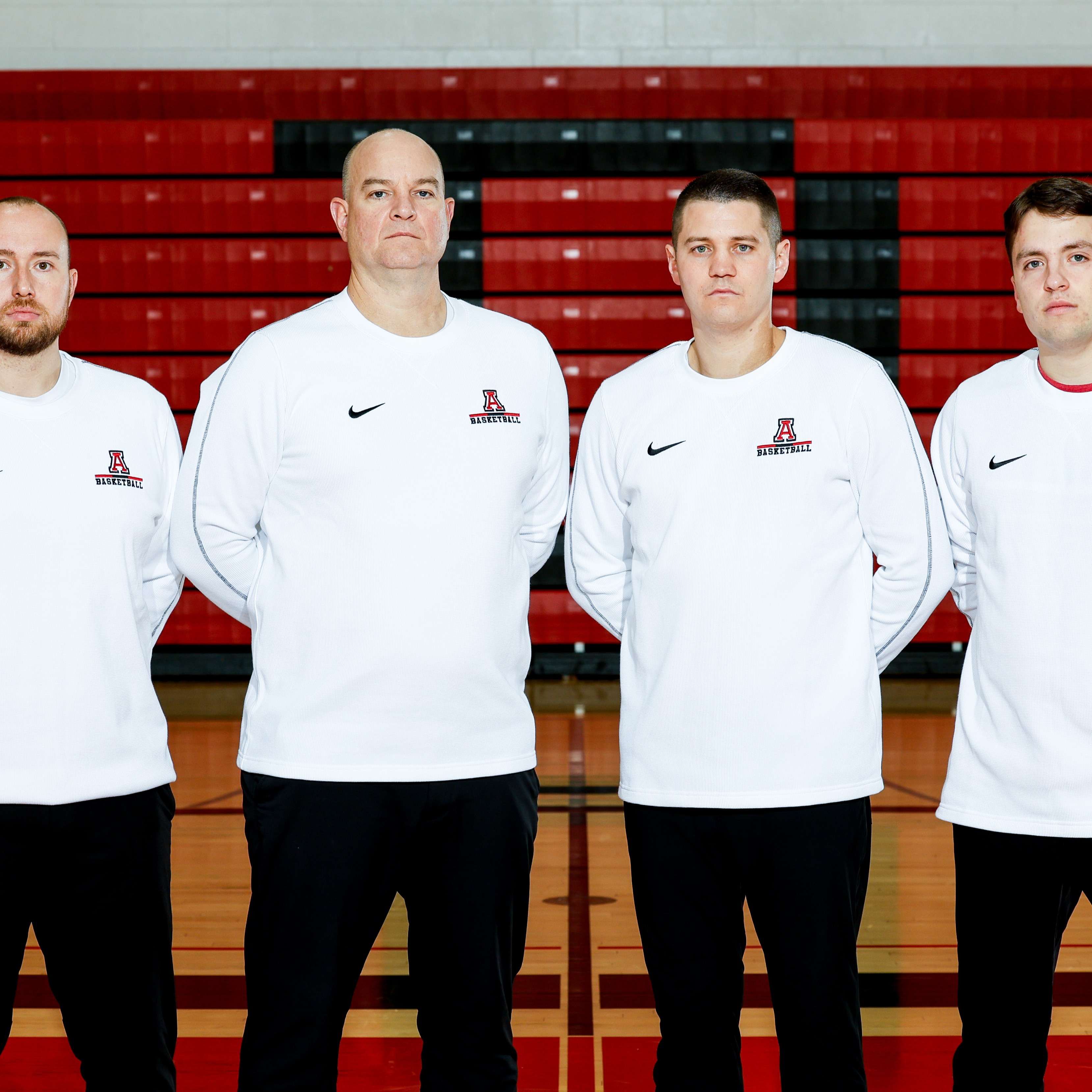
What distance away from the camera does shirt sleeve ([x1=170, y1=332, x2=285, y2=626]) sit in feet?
6.59

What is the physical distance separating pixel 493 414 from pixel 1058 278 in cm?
89

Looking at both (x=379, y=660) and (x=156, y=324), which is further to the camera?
(x=156, y=324)

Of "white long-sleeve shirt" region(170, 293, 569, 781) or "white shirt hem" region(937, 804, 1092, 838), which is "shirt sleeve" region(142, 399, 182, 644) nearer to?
"white long-sleeve shirt" region(170, 293, 569, 781)

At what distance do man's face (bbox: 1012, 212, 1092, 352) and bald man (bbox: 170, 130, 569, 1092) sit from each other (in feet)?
2.78

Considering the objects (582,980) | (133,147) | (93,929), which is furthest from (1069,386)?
(133,147)

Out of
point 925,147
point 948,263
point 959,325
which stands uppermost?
point 925,147

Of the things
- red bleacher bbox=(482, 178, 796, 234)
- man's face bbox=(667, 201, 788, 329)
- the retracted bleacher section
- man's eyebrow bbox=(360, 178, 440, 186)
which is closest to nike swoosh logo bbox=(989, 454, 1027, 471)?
man's face bbox=(667, 201, 788, 329)

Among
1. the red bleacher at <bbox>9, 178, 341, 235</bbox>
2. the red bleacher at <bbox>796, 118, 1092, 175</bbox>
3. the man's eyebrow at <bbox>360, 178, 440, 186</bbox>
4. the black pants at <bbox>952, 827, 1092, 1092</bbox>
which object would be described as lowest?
the black pants at <bbox>952, 827, 1092, 1092</bbox>

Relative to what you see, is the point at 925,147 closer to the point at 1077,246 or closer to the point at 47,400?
the point at 1077,246

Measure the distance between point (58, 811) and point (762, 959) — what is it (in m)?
1.95

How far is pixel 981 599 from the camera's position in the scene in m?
2.02

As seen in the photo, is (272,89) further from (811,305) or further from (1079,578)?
(1079,578)

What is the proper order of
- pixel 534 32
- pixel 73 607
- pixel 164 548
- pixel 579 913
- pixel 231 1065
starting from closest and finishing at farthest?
pixel 73 607, pixel 164 548, pixel 231 1065, pixel 579 913, pixel 534 32

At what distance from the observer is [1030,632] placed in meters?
1.95
